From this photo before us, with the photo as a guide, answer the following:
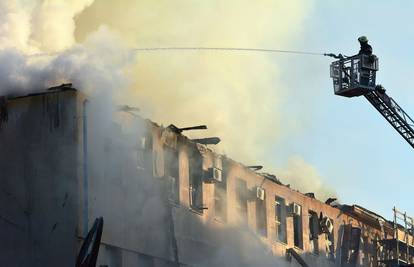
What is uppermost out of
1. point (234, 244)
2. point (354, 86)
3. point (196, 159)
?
point (354, 86)

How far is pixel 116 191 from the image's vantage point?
32281 millimetres

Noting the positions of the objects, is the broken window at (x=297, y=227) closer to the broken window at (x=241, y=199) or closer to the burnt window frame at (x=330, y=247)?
the burnt window frame at (x=330, y=247)

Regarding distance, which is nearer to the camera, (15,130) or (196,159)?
(15,130)

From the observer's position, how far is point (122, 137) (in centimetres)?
3266

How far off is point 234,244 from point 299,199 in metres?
6.43

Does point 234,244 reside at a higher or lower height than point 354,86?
lower

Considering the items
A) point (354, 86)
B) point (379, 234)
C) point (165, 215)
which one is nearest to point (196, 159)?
point (165, 215)

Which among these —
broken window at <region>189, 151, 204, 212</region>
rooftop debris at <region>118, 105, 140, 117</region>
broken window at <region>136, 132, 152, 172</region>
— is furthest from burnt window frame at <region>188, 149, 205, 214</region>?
rooftop debris at <region>118, 105, 140, 117</region>

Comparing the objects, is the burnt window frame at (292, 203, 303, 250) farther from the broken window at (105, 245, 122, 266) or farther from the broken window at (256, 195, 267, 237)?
the broken window at (105, 245, 122, 266)

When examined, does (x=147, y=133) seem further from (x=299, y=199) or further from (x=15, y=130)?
(x=299, y=199)

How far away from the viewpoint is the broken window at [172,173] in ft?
114

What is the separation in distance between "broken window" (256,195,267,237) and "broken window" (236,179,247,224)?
864 mm

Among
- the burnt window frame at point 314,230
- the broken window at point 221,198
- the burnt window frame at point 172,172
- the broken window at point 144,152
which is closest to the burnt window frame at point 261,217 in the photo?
the broken window at point 221,198

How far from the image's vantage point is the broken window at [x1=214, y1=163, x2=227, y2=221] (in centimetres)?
3803
